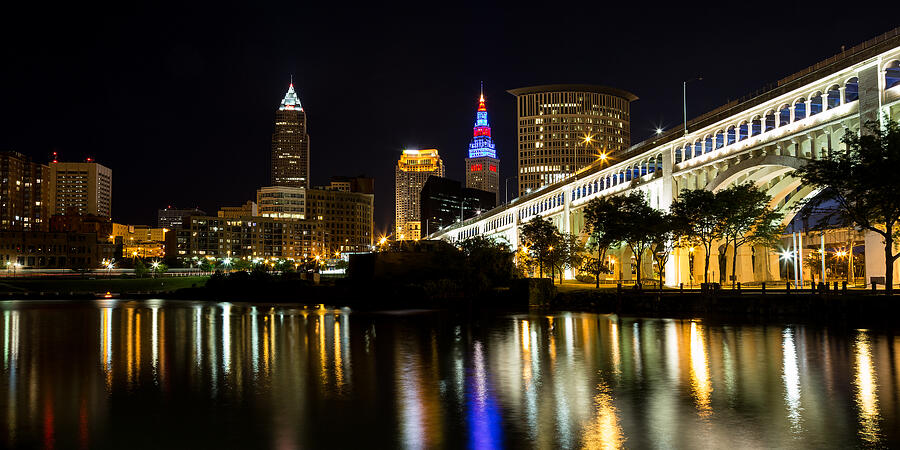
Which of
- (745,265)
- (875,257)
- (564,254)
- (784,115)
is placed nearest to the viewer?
(875,257)

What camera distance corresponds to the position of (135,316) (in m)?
57.2

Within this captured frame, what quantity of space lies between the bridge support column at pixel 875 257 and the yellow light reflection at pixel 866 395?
24.6m

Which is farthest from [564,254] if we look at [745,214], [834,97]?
[834,97]

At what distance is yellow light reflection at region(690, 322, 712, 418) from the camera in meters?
16.8

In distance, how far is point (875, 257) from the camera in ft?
162

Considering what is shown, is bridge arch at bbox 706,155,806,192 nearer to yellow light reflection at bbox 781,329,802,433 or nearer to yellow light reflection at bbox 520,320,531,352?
yellow light reflection at bbox 520,320,531,352

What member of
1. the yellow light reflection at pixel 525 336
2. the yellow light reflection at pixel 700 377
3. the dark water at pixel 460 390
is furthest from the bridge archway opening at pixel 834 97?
the yellow light reflection at pixel 525 336

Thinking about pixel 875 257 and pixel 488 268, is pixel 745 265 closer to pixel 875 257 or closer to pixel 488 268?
pixel 875 257

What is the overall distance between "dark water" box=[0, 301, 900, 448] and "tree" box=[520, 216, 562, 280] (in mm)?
51650

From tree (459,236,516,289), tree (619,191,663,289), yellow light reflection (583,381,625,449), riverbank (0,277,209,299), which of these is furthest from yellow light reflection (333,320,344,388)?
riverbank (0,277,209,299)

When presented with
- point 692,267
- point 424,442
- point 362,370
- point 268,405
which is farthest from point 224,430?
point 692,267

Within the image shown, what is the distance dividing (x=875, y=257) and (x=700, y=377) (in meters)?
36.2

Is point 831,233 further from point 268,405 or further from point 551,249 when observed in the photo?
point 268,405

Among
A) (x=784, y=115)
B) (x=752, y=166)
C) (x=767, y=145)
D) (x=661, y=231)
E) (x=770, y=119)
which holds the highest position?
(x=770, y=119)
